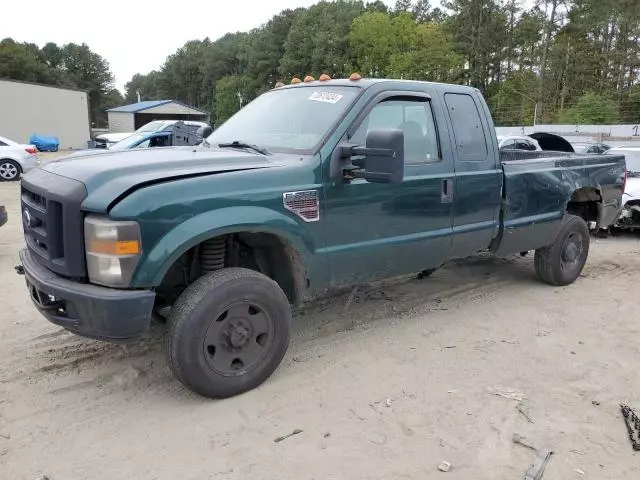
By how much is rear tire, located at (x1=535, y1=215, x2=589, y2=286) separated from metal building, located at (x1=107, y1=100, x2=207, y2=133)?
5283 centimetres

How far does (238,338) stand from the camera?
3350mm

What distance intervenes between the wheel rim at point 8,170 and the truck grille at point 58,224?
1438 cm

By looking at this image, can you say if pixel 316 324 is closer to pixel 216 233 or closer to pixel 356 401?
pixel 356 401

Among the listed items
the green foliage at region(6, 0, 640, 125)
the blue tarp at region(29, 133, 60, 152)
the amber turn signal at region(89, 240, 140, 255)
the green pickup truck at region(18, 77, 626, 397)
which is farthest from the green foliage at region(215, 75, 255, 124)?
the amber turn signal at region(89, 240, 140, 255)

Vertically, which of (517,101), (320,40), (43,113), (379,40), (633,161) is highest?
(320,40)

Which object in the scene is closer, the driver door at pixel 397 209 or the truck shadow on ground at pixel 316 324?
the truck shadow on ground at pixel 316 324

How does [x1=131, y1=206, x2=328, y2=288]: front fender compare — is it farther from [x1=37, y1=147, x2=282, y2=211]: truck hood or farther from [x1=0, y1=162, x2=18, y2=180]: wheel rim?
[x1=0, y1=162, x2=18, y2=180]: wheel rim

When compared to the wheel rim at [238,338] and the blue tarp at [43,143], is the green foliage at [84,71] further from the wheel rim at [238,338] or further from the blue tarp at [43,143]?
the wheel rim at [238,338]

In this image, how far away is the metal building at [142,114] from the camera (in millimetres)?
54625

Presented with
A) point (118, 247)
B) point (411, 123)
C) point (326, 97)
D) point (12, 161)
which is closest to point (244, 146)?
point (326, 97)

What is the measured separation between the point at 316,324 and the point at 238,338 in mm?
1405

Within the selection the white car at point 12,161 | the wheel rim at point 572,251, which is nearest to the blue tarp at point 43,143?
the white car at point 12,161

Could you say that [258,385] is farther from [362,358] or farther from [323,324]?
[323,324]

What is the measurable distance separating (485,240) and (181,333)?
290 cm
